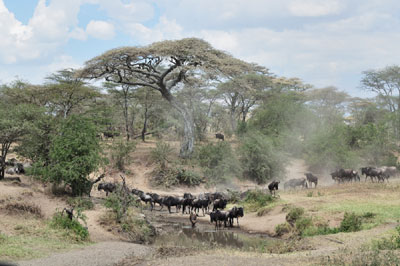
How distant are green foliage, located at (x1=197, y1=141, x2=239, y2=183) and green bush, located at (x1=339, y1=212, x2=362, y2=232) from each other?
16.5 meters

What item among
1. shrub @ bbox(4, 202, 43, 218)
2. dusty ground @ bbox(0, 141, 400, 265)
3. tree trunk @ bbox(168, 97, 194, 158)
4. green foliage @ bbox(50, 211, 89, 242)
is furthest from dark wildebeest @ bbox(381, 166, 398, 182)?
shrub @ bbox(4, 202, 43, 218)

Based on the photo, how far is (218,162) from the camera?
102 ft

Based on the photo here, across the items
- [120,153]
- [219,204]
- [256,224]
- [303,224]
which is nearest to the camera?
[303,224]

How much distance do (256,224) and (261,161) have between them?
14.2 meters

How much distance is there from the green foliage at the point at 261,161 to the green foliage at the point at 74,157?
14712 millimetres

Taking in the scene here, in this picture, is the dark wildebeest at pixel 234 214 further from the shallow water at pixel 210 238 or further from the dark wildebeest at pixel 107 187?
the dark wildebeest at pixel 107 187

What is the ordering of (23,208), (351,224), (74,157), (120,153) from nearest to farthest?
(351,224), (23,208), (74,157), (120,153)

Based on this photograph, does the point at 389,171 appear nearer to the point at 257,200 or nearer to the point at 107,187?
the point at 257,200

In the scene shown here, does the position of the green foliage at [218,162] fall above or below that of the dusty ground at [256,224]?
above

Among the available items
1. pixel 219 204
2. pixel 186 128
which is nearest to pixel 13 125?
pixel 219 204

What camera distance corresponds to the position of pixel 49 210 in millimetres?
16219

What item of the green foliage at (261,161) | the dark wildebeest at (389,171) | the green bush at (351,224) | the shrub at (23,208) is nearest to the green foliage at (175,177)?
the green foliage at (261,161)

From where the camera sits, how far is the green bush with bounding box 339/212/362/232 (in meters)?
13.8

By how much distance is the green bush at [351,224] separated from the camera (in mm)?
13812
